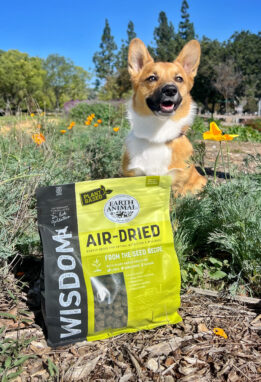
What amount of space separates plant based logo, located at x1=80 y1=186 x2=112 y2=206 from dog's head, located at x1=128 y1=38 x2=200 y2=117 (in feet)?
4.15

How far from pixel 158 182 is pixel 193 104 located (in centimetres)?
151

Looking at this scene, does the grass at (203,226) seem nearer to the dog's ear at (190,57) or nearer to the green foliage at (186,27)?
the dog's ear at (190,57)

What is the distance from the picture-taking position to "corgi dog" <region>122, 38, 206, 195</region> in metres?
2.49

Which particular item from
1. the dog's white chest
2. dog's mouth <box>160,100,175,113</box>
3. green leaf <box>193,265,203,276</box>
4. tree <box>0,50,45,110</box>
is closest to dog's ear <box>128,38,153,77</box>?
dog's mouth <box>160,100,175,113</box>

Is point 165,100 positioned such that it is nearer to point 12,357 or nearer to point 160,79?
point 160,79

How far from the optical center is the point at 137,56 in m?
2.70

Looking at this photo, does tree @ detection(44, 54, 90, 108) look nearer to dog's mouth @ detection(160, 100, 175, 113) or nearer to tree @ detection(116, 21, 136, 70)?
tree @ detection(116, 21, 136, 70)

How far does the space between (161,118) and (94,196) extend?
4.46ft

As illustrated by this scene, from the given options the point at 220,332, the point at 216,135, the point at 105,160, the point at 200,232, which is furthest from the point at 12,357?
the point at 105,160

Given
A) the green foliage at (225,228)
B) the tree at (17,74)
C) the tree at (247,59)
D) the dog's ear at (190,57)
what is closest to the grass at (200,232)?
the green foliage at (225,228)

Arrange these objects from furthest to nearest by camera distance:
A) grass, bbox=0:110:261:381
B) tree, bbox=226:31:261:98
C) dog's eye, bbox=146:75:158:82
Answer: tree, bbox=226:31:261:98 → dog's eye, bbox=146:75:158:82 → grass, bbox=0:110:261:381

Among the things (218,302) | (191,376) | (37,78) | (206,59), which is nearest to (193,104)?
(218,302)

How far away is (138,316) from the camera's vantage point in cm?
150

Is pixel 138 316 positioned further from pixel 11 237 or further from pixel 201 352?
pixel 11 237
